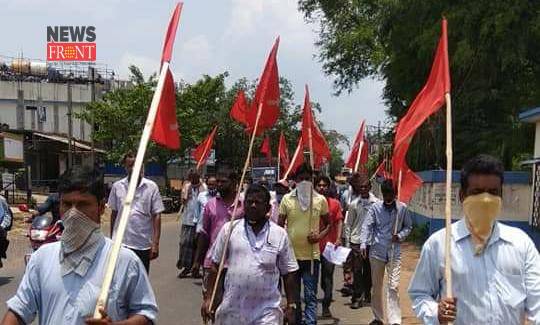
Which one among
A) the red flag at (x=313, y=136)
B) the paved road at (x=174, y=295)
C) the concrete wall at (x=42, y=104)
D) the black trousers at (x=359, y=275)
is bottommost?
the paved road at (x=174, y=295)

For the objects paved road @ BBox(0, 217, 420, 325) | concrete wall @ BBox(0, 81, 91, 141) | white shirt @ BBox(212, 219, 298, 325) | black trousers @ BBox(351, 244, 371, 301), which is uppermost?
concrete wall @ BBox(0, 81, 91, 141)

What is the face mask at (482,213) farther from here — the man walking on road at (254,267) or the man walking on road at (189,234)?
the man walking on road at (189,234)

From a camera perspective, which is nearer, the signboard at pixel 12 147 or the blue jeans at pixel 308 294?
the blue jeans at pixel 308 294

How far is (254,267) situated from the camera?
480 centimetres

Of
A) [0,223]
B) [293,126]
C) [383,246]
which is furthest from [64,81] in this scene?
[383,246]

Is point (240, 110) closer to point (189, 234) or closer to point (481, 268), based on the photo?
point (189, 234)

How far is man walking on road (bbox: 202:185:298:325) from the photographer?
479 centimetres

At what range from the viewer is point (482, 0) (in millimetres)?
17422

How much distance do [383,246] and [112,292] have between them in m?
5.66

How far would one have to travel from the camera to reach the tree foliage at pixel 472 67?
17297 millimetres

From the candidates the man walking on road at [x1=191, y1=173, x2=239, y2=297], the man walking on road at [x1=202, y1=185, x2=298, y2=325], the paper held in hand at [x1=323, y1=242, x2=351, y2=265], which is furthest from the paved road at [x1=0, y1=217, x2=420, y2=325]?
the man walking on road at [x1=202, y1=185, x2=298, y2=325]

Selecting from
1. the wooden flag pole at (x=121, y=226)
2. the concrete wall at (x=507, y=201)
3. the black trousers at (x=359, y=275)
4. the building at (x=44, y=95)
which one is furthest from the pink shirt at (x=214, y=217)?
the building at (x=44, y=95)

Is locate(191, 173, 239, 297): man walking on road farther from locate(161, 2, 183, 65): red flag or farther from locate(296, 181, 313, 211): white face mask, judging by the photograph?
locate(161, 2, 183, 65): red flag

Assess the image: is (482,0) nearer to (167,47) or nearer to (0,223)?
(0,223)
